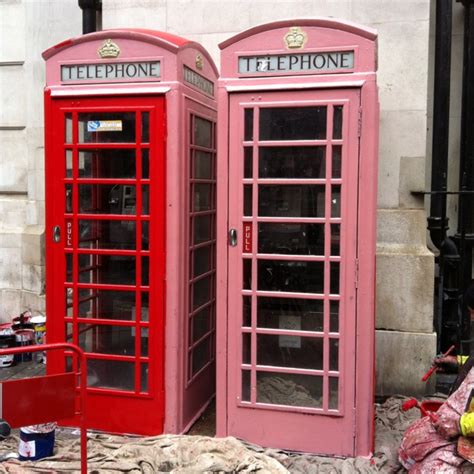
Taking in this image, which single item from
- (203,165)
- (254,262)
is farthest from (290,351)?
(203,165)

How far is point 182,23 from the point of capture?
5984mm

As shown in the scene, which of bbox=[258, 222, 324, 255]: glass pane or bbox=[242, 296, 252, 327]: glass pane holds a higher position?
bbox=[258, 222, 324, 255]: glass pane

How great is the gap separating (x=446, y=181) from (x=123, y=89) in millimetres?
3147

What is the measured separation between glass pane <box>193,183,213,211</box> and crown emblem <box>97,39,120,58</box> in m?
1.16

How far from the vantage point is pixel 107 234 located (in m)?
4.77

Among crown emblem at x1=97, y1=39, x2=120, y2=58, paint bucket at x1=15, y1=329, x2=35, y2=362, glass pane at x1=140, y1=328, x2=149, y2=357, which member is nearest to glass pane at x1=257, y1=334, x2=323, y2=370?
glass pane at x1=140, y1=328, x2=149, y2=357

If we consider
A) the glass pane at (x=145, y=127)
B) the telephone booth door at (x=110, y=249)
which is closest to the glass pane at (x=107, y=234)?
the telephone booth door at (x=110, y=249)

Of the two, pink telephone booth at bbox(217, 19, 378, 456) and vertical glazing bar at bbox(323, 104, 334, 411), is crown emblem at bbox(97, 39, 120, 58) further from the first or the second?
vertical glazing bar at bbox(323, 104, 334, 411)

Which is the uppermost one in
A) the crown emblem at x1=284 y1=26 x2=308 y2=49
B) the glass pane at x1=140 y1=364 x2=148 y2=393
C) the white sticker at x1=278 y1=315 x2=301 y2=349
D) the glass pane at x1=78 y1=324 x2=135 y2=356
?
the crown emblem at x1=284 y1=26 x2=308 y2=49

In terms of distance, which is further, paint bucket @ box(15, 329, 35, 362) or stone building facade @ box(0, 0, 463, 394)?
paint bucket @ box(15, 329, 35, 362)

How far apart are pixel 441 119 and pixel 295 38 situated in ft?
7.08

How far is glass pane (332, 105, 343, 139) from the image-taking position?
4.09 metres

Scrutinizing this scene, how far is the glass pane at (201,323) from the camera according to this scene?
496 centimetres

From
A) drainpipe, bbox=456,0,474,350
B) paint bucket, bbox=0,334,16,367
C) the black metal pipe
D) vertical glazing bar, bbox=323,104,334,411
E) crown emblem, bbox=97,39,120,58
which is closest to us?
vertical glazing bar, bbox=323,104,334,411
